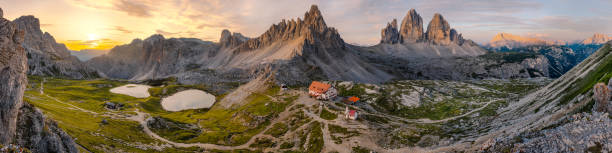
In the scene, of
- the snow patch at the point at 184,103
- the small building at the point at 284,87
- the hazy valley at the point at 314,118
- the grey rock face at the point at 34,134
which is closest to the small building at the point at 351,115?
the hazy valley at the point at 314,118

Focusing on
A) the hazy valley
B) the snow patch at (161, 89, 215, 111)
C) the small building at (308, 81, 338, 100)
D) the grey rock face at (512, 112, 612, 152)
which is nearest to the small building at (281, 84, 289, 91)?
the hazy valley

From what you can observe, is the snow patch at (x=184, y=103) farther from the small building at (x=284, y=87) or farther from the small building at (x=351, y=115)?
A: the small building at (x=351, y=115)

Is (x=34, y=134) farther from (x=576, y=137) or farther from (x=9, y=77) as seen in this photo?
(x=576, y=137)

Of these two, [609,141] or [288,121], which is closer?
[609,141]

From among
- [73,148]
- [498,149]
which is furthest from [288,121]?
[498,149]

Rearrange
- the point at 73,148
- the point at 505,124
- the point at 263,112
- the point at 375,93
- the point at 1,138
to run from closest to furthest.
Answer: the point at 1,138 → the point at 73,148 → the point at 505,124 → the point at 263,112 → the point at 375,93

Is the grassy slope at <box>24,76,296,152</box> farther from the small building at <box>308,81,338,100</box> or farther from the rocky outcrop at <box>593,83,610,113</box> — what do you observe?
the rocky outcrop at <box>593,83,610,113</box>

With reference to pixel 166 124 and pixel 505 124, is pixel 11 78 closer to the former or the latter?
pixel 166 124

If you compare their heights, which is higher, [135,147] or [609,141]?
[609,141]
